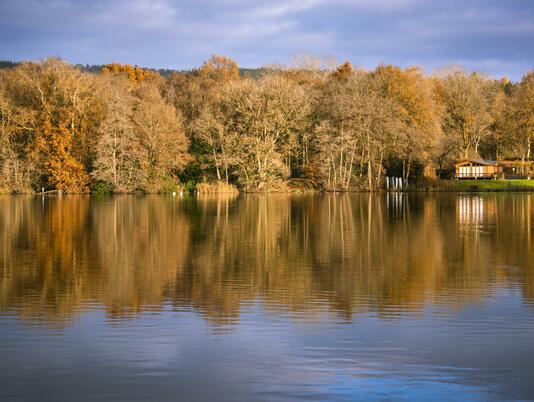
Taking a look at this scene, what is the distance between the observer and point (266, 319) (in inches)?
486

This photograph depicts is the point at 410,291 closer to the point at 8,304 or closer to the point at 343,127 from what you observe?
the point at 8,304

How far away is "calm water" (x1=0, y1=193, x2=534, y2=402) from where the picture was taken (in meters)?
8.66

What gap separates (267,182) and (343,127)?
11.1m

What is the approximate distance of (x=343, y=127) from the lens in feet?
251

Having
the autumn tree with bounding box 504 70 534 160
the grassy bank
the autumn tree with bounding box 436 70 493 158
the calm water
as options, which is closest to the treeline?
the grassy bank

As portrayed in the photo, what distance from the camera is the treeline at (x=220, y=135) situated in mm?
71562

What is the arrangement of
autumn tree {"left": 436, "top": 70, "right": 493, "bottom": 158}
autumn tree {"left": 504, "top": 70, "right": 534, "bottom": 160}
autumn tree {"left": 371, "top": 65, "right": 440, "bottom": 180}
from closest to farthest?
autumn tree {"left": 371, "top": 65, "right": 440, "bottom": 180} < autumn tree {"left": 504, "top": 70, "right": 534, "bottom": 160} < autumn tree {"left": 436, "top": 70, "right": 493, "bottom": 158}

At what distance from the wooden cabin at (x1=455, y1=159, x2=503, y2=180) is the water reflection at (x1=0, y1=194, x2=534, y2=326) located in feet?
180

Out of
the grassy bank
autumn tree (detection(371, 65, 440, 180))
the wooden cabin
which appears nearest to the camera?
autumn tree (detection(371, 65, 440, 180))

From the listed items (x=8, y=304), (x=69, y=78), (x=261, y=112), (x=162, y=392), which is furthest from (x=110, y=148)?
(x=162, y=392)

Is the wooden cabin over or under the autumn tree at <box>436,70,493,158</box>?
under

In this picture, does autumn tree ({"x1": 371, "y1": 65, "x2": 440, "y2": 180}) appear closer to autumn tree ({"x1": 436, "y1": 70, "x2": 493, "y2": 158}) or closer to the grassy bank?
the grassy bank

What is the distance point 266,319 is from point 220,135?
6197 centimetres

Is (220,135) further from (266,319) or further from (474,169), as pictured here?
(266,319)
